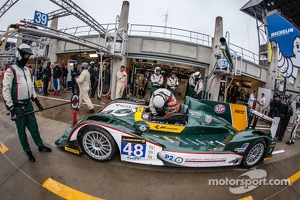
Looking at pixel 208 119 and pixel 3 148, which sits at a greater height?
pixel 208 119

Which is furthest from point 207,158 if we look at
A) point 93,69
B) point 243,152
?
point 93,69

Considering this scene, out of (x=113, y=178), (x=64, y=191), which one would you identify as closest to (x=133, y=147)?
→ (x=113, y=178)

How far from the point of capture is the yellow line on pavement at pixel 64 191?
2199 millimetres

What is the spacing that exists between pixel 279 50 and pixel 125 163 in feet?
46.8

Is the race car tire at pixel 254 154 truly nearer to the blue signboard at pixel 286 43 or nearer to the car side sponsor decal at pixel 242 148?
the car side sponsor decal at pixel 242 148

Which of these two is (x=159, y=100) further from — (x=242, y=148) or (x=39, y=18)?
(x=39, y=18)

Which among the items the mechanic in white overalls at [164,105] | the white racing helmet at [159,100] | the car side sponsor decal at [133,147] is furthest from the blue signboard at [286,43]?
the car side sponsor decal at [133,147]

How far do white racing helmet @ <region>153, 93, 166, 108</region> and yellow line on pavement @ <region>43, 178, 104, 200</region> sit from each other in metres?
1.86

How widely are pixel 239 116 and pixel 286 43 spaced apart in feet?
38.2

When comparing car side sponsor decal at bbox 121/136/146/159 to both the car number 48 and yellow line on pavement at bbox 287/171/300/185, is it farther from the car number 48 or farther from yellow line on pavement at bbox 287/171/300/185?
yellow line on pavement at bbox 287/171/300/185

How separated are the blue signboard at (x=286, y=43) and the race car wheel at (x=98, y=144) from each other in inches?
547

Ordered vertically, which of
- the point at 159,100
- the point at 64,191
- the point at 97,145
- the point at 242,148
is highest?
the point at 159,100

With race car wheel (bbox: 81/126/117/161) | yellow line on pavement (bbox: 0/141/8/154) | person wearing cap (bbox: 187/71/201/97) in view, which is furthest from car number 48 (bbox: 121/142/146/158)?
person wearing cap (bbox: 187/71/201/97)

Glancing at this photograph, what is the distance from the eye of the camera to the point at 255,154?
11.0 feet
